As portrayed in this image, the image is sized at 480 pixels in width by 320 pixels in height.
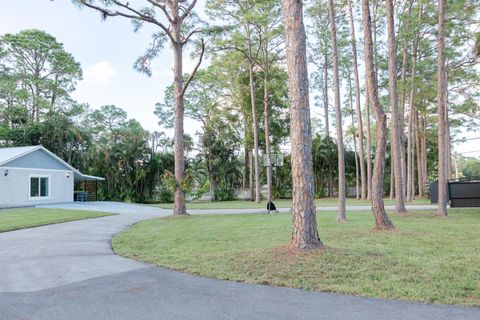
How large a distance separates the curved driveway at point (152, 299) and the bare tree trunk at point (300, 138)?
5.15 feet

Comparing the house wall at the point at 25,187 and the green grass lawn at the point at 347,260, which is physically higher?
the house wall at the point at 25,187

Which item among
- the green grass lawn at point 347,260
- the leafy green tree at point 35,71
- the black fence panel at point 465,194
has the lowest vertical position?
the green grass lawn at point 347,260

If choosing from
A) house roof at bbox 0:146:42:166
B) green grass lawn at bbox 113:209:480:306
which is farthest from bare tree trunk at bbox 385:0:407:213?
house roof at bbox 0:146:42:166

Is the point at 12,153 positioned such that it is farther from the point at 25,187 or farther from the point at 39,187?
the point at 39,187

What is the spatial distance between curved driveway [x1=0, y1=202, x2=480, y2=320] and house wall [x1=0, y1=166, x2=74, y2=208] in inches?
595

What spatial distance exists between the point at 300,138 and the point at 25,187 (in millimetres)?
18779

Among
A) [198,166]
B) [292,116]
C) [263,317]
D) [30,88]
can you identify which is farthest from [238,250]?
[30,88]

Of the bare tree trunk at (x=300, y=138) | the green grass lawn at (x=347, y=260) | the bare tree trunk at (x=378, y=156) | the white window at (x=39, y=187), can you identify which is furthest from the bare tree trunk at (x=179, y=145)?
the white window at (x=39, y=187)

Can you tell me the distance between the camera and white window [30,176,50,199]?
20.2m

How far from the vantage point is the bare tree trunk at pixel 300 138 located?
17.8 feet

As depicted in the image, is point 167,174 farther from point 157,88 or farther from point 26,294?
point 157,88

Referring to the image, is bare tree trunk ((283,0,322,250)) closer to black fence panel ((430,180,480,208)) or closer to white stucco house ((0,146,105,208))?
black fence panel ((430,180,480,208))

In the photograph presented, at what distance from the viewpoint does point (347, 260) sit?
4.97m

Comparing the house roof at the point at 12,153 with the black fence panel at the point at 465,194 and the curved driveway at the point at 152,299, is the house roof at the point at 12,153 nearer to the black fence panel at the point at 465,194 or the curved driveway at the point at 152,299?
the curved driveway at the point at 152,299
